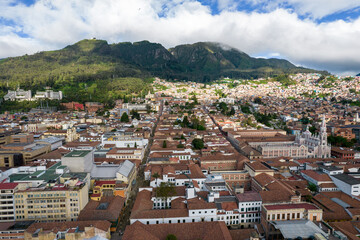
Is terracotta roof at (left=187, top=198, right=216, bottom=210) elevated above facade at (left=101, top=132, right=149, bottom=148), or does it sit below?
below

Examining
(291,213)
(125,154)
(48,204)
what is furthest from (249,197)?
(125,154)

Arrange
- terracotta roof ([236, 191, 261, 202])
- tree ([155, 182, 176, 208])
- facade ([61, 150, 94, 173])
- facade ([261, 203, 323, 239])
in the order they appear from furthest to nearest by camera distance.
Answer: facade ([61, 150, 94, 173])
tree ([155, 182, 176, 208])
terracotta roof ([236, 191, 261, 202])
facade ([261, 203, 323, 239])

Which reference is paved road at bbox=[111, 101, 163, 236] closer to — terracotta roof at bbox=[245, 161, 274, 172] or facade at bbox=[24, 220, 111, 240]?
facade at bbox=[24, 220, 111, 240]

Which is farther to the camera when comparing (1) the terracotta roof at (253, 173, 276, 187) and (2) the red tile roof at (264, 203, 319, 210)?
(1) the terracotta roof at (253, 173, 276, 187)

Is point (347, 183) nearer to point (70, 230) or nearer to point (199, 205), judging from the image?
point (199, 205)

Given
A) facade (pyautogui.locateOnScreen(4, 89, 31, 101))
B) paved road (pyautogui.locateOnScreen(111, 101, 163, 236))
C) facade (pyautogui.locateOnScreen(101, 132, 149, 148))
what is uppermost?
facade (pyautogui.locateOnScreen(4, 89, 31, 101))

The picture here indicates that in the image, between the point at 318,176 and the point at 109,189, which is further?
the point at 318,176

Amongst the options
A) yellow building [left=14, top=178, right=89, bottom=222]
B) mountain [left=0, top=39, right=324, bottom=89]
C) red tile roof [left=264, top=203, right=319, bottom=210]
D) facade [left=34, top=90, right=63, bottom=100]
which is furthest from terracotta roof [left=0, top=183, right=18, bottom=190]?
mountain [left=0, top=39, right=324, bottom=89]

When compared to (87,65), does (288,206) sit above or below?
below

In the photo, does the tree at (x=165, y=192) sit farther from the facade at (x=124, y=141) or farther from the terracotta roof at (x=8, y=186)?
the facade at (x=124, y=141)
